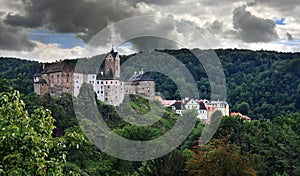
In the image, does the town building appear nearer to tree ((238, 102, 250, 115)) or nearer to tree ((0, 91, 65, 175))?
tree ((238, 102, 250, 115))

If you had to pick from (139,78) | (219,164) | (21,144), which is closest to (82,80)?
(139,78)

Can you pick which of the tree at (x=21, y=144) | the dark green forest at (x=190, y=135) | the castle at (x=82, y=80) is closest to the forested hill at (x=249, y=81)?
the dark green forest at (x=190, y=135)

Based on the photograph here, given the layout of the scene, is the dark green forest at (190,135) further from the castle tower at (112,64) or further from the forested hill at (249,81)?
the castle tower at (112,64)

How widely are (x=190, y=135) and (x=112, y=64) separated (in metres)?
14.9

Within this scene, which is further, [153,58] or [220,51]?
[220,51]

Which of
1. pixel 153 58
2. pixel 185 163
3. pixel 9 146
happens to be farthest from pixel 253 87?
pixel 9 146

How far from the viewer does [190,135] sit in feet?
168

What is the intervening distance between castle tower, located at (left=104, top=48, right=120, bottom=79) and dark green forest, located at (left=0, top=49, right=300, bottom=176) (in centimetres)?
446

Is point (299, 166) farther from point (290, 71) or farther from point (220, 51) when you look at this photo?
point (220, 51)

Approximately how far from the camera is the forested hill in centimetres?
8938

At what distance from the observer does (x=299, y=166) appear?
34.6 metres

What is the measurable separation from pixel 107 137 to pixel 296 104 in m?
56.9

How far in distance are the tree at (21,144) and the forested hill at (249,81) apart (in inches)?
2353

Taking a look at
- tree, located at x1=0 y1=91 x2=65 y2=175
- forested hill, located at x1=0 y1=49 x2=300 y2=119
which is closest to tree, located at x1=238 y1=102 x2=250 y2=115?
forested hill, located at x1=0 y1=49 x2=300 y2=119
